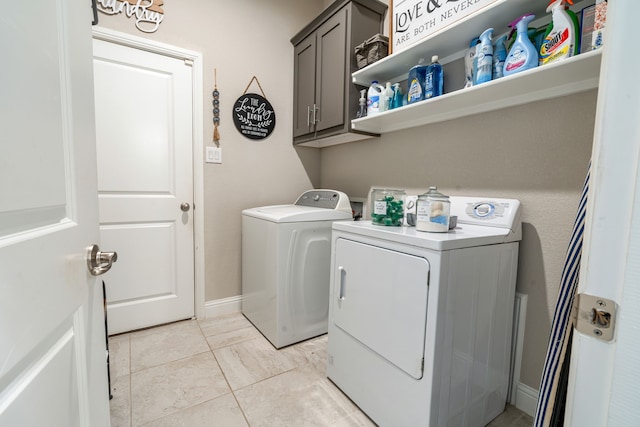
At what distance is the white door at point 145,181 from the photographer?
6.31ft

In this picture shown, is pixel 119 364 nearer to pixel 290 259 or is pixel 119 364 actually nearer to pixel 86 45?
pixel 290 259

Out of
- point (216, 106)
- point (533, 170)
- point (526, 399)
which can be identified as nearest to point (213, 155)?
point (216, 106)

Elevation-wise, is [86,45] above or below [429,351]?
above

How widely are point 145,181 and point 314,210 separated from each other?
1272 mm

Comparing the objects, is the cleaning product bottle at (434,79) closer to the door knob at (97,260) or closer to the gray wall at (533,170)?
the gray wall at (533,170)

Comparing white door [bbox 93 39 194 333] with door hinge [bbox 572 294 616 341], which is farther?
white door [bbox 93 39 194 333]

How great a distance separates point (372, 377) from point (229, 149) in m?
1.95

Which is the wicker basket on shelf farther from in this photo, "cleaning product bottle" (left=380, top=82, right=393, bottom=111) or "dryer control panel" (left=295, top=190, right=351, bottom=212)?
"dryer control panel" (left=295, top=190, right=351, bottom=212)

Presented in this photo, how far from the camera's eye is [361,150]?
2.34 meters

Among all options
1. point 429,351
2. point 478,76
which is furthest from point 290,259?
point 478,76

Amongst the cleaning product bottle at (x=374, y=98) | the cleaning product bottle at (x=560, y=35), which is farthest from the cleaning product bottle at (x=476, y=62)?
the cleaning product bottle at (x=374, y=98)

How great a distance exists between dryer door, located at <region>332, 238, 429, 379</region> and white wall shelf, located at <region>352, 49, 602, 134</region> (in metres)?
0.85

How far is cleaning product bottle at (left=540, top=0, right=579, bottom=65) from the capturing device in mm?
1061

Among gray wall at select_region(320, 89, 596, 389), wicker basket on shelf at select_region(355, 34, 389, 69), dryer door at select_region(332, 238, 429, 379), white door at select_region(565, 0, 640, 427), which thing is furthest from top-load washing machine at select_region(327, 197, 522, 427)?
wicker basket on shelf at select_region(355, 34, 389, 69)
